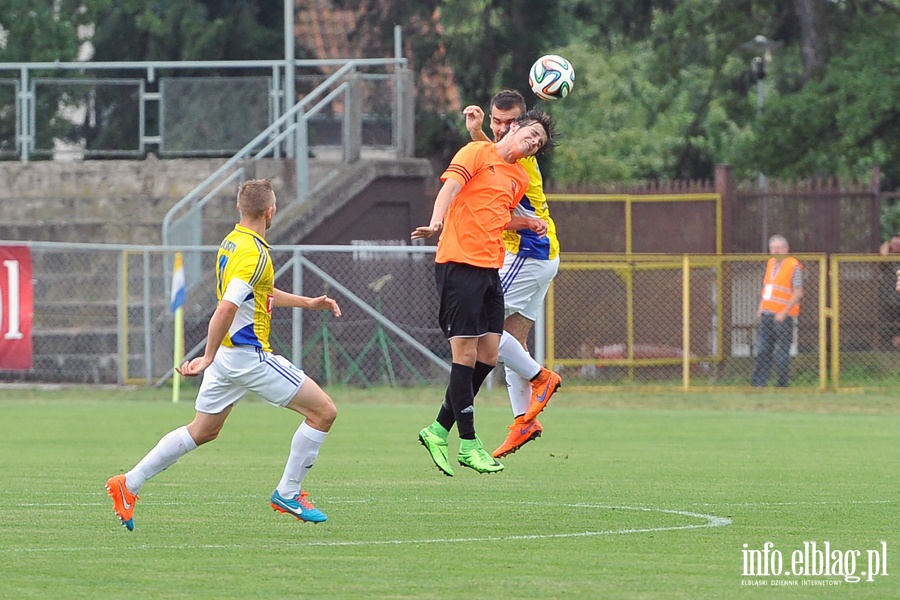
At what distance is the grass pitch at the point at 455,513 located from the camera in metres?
6.79

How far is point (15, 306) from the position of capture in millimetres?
21516

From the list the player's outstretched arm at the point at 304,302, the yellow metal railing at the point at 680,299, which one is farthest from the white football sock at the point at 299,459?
the yellow metal railing at the point at 680,299

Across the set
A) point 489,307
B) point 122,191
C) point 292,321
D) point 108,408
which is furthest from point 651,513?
point 122,191

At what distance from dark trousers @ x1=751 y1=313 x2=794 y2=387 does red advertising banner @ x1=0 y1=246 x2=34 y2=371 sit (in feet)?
31.6

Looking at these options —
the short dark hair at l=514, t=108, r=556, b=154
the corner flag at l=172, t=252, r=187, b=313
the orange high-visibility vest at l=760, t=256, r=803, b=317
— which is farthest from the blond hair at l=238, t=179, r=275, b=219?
the orange high-visibility vest at l=760, t=256, r=803, b=317

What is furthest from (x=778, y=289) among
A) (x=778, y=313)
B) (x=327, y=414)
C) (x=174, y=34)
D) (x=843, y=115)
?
(x=327, y=414)

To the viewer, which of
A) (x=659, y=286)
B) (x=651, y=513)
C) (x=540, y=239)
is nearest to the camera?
(x=651, y=513)

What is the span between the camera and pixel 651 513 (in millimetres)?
9117

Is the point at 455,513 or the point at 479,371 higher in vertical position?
the point at 479,371

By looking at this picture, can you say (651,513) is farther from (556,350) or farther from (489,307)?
(556,350)

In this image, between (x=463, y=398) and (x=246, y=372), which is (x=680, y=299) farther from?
(x=246, y=372)

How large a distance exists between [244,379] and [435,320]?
14.4 m

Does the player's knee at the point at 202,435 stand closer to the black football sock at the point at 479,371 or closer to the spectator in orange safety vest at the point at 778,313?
the black football sock at the point at 479,371

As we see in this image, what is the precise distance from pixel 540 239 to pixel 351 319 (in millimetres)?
11923
